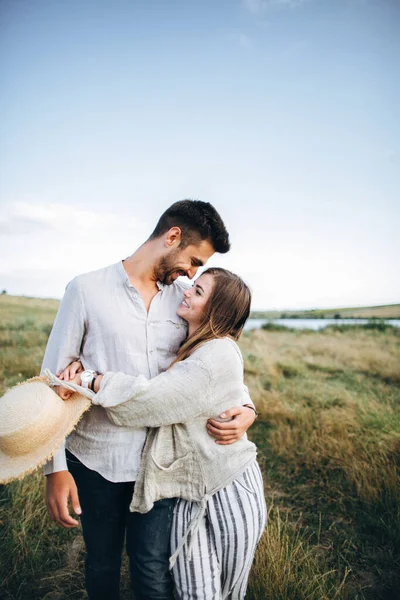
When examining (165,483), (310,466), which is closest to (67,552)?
(165,483)

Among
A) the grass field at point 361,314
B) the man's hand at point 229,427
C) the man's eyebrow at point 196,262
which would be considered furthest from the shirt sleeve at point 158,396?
the grass field at point 361,314

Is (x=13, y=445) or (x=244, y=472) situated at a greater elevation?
(x=13, y=445)

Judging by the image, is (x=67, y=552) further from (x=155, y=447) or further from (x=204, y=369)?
(x=204, y=369)

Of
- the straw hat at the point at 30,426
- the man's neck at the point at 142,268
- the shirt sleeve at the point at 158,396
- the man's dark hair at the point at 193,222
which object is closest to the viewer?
the straw hat at the point at 30,426

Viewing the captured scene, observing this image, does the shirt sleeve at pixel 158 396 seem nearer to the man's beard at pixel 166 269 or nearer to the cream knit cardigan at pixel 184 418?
the cream knit cardigan at pixel 184 418

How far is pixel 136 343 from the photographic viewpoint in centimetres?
190

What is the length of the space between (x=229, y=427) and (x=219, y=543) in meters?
0.52

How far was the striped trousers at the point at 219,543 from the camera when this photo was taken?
5.37ft

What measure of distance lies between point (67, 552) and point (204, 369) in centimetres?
264

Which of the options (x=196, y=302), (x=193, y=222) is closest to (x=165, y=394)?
(x=196, y=302)

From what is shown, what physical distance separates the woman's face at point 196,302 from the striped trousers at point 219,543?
2.81ft

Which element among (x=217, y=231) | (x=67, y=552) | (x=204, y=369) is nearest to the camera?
(x=204, y=369)

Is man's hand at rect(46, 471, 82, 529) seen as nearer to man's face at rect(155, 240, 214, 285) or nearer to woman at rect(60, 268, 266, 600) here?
woman at rect(60, 268, 266, 600)

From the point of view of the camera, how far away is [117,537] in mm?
1965
